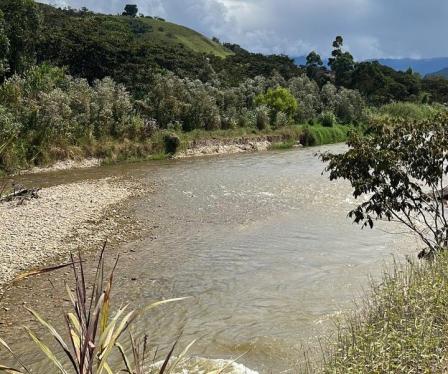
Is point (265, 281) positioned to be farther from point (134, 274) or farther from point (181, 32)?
point (181, 32)

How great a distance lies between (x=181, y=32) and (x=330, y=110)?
6559 centimetres

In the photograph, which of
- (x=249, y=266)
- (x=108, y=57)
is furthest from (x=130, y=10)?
(x=249, y=266)

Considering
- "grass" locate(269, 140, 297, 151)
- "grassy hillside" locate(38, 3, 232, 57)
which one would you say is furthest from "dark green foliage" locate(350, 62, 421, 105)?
"grass" locate(269, 140, 297, 151)

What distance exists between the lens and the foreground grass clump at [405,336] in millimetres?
4902

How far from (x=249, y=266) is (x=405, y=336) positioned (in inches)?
355

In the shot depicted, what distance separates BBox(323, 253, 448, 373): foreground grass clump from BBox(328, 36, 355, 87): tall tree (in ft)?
293

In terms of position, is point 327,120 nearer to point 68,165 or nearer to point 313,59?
point 68,165

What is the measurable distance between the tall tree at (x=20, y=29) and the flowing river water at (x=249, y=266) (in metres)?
25.5

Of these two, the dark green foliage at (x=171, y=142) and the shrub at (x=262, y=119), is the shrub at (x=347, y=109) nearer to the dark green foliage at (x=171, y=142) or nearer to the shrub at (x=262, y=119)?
the shrub at (x=262, y=119)

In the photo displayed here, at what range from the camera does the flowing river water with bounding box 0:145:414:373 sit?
9.82 meters

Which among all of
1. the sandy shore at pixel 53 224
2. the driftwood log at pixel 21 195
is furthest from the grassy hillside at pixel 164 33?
the driftwood log at pixel 21 195

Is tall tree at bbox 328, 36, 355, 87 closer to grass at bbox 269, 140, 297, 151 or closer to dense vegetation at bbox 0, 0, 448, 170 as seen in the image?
dense vegetation at bbox 0, 0, 448, 170

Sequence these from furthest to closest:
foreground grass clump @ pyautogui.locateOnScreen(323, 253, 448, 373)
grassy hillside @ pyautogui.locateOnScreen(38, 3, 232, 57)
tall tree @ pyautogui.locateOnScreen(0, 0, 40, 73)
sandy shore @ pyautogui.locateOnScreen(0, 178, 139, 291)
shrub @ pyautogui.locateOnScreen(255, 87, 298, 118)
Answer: grassy hillside @ pyautogui.locateOnScreen(38, 3, 232, 57)
shrub @ pyautogui.locateOnScreen(255, 87, 298, 118)
tall tree @ pyautogui.locateOnScreen(0, 0, 40, 73)
sandy shore @ pyautogui.locateOnScreen(0, 178, 139, 291)
foreground grass clump @ pyautogui.locateOnScreen(323, 253, 448, 373)

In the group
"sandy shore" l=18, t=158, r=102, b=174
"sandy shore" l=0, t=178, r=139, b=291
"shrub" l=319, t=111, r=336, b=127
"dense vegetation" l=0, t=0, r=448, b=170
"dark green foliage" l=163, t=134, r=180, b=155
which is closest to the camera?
"sandy shore" l=0, t=178, r=139, b=291
